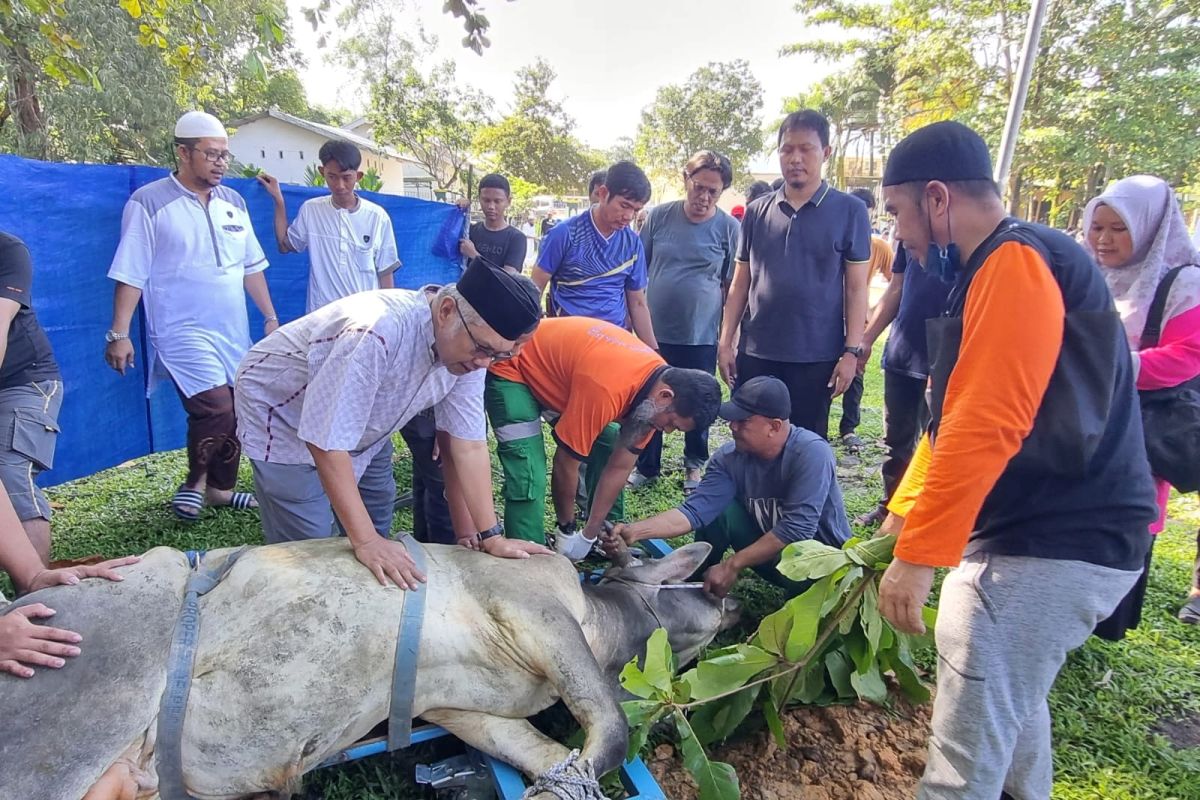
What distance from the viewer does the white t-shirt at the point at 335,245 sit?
5207 mm

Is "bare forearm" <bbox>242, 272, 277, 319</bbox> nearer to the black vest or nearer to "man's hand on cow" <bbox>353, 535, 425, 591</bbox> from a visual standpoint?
"man's hand on cow" <bbox>353, 535, 425, 591</bbox>

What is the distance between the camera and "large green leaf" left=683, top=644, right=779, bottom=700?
2435 mm

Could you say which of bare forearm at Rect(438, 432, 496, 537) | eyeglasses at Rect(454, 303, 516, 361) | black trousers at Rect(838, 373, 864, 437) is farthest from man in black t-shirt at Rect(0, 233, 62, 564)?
black trousers at Rect(838, 373, 864, 437)

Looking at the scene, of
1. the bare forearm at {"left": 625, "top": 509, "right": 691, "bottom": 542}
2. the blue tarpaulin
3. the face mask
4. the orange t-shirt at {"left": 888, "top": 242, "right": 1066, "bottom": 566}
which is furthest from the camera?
the blue tarpaulin

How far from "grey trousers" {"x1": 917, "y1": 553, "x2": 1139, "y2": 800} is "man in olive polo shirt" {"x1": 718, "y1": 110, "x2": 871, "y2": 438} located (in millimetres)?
2525

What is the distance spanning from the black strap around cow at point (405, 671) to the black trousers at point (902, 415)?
3232 mm

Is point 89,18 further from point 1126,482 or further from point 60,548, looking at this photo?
point 1126,482

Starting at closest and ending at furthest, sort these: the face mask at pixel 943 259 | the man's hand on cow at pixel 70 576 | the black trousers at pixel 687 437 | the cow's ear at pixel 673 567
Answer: the face mask at pixel 943 259 < the man's hand on cow at pixel 70 576 < the cow's ear at pixel 673 567 < the black trousers at pixel 687 437

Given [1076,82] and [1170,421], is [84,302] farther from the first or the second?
[1076,82]

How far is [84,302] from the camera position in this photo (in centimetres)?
454

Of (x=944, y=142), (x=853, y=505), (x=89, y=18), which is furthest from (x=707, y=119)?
(x=944, y=142)

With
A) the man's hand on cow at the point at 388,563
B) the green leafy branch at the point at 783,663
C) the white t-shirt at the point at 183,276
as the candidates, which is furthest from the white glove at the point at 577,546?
the white t-shirt at the point at 183,276

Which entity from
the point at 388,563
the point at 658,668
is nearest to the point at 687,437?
the point at 658,668

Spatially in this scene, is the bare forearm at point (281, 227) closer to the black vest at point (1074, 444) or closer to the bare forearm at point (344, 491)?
the bare forearm at point (344, 491)
